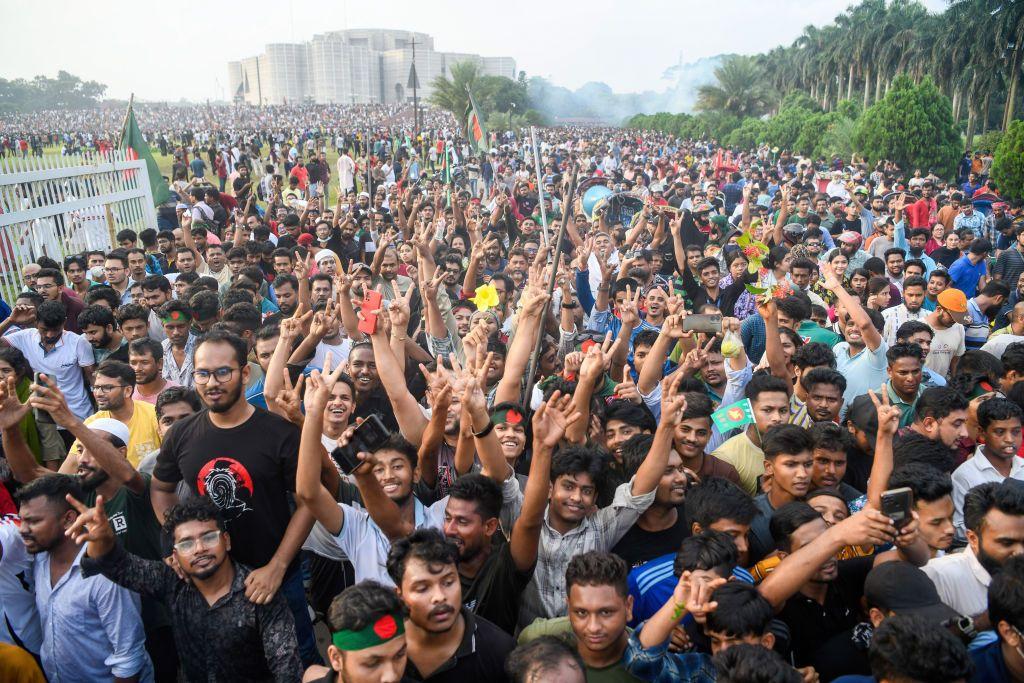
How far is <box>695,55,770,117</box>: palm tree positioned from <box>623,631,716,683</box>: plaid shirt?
54.2 meters

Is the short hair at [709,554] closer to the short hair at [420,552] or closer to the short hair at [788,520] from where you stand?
the short hair at [788,520]

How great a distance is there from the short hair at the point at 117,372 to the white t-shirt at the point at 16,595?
982 millimetres

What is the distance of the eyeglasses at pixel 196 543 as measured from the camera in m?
2.79

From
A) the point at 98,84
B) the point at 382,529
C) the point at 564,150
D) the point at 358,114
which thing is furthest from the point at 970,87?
the point at 98,84

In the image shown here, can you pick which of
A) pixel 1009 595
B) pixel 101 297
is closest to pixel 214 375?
pixel 1009 595

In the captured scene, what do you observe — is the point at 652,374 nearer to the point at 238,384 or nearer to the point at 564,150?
the point at 238,384

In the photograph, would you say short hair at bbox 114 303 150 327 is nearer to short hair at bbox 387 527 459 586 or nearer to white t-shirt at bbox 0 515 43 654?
white t-shirt at bbox 0 515 43 654

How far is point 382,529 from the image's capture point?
3.18m

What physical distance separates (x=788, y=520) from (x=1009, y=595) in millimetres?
776

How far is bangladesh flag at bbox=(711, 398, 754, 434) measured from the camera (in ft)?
13.6

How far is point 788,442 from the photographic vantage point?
355 centimetres

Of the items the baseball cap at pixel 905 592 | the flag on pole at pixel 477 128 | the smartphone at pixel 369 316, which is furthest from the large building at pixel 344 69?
the baseball cap at pixel 905 592

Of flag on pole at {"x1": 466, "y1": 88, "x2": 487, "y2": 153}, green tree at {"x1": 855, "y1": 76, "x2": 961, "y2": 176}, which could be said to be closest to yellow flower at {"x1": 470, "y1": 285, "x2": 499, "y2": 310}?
flag on pole at {"x1": 466, "y1": 88, "x2": 487, "y2": 153}

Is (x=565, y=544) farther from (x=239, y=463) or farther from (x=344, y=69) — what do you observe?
(x=344, y=69)
